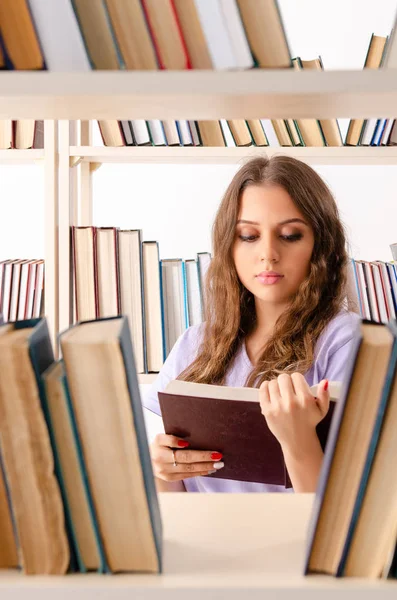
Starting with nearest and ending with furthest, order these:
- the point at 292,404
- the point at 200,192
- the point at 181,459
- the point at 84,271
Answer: the point at 292,404 < the point at 181,459 < the point at 84,271 < the point at 200,192

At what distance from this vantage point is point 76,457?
0.51 meters

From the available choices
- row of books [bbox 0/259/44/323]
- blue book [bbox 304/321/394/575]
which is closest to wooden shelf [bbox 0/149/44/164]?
row of books [bbox 0/259/44/323]

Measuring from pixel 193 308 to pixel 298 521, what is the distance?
120 cm

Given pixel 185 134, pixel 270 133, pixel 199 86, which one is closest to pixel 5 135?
pixel 185 134

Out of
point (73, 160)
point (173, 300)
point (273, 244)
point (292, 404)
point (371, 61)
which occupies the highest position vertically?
point (371, 61)

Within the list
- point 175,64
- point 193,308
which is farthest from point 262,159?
point 175,64

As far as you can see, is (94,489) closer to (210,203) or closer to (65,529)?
(65,529)

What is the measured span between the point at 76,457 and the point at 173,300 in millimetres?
1305

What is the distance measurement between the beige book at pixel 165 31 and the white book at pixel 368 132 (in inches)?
48.2

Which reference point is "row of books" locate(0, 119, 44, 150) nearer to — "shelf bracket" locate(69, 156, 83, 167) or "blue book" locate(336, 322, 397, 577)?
"shelf bracket" locate(69, 156, 83, 167)

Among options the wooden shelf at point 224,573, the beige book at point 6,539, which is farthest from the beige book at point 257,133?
the beige book at point 6,539

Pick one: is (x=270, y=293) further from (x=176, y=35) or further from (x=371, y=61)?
(x=176, y=35)

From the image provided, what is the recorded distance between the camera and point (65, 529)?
1.72 feet

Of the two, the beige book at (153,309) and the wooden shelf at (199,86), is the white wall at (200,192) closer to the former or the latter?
the beige book at (153,309)
